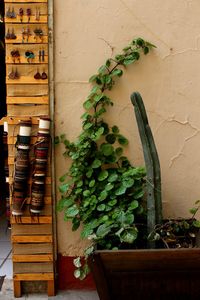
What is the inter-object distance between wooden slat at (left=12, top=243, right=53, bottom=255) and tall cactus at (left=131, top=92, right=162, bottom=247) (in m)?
0.86

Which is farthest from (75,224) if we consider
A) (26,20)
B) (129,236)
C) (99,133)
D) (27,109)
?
(26,20)

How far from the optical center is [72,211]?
329cm

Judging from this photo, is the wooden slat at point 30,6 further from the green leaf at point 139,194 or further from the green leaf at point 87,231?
the green leaf at point 87,231

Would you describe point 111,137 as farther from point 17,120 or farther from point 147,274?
point 147,274

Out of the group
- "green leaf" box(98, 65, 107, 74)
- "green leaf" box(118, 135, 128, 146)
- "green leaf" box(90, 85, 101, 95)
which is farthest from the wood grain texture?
"green leaf" box(98, 65, 107, 74)

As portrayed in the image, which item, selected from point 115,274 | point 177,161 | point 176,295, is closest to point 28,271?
point 115,274

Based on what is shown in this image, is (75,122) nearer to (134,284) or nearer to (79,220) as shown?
(79,220)

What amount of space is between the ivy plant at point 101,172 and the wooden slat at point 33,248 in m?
0.29

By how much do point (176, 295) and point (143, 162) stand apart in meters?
1.07

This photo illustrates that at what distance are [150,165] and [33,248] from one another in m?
1.18

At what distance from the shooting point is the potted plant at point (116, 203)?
2840mm

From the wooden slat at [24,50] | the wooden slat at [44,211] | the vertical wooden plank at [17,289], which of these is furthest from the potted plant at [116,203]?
the vertical wooden plank at [17,289]

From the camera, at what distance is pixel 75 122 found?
3473mm

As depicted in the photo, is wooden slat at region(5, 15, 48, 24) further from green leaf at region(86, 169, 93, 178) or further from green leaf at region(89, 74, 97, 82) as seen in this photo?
green leaf at region(86, 169, 93, 178)
